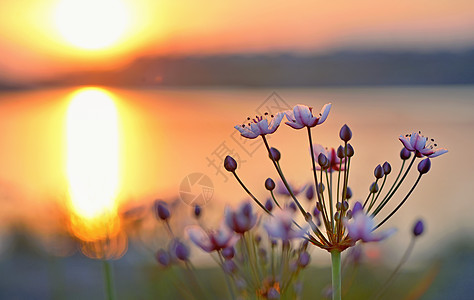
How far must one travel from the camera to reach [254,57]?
40.1 feet

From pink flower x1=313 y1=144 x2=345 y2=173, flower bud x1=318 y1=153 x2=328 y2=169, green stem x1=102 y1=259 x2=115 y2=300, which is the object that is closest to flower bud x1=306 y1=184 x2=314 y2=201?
pink flower x1=313 y1=144 x2=345 y2=173

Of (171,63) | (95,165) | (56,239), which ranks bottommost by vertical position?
(56,239)

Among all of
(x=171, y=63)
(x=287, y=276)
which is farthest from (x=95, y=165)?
(x=171, y=63)

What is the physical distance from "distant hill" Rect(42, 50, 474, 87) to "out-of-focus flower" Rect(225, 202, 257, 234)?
9470mm

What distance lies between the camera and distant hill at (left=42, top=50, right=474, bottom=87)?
11219mm

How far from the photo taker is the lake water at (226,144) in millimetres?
3529

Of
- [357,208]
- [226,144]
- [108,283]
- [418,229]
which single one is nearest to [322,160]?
[357,208]

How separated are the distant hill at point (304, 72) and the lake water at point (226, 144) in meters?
0.33

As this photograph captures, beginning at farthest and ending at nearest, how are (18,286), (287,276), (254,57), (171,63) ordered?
(254,57)
(171,63)
(18,286)
(287,276)

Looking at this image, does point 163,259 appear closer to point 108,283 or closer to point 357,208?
point 108,283

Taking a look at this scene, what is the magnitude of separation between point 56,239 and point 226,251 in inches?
64.1

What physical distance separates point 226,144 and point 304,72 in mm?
7446

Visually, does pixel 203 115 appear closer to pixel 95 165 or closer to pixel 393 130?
pixel 393 130

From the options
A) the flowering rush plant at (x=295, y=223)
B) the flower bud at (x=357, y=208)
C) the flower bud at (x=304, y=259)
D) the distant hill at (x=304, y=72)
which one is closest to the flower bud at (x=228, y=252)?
the flowering rush plant at (x=295, y=223)
